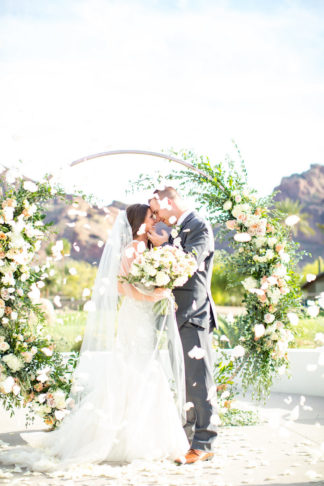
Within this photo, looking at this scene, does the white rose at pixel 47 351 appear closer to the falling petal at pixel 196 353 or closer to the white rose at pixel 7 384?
the white rose at pixel 7 384

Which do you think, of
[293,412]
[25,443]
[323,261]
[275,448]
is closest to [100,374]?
[25,443]

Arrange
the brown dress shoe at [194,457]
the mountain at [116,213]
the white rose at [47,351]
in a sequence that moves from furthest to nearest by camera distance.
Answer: the mountain at [116,213], the white rose at [47,351], the brown dress shoe at [194,457]

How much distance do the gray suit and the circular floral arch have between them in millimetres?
1032

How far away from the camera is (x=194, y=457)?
4.10m

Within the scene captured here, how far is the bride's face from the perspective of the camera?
461 centimetres

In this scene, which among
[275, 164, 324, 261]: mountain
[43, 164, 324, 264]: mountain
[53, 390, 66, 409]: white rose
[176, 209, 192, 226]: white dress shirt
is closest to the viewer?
[176, 209, 192, 226]: white dress shirt

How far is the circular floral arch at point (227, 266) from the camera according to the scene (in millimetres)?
5008

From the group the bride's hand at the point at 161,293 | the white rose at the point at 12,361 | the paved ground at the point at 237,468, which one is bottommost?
the paved ground at the point at 237,468

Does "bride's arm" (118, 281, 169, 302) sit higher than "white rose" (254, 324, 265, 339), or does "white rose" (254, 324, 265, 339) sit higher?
"bride's arm" (118, 281, 169, 302)

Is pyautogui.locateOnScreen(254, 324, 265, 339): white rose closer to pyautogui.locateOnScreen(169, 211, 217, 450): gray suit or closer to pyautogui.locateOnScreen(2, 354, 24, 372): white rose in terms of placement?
pyautogui.locateOnScreen(169, 211, 217, 450): gray suit

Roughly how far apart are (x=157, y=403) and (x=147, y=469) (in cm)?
52

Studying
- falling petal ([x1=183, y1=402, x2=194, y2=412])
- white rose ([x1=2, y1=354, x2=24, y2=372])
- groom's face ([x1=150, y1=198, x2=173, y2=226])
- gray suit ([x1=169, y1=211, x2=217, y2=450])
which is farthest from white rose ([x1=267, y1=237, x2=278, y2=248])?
white rose ([x1=2, y1=354, x2=24, y2=372])

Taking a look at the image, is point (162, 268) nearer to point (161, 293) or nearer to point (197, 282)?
point (161, 293)

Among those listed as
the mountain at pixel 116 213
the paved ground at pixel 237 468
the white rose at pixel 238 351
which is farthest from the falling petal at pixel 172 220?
the mountain at pixel 116 213
